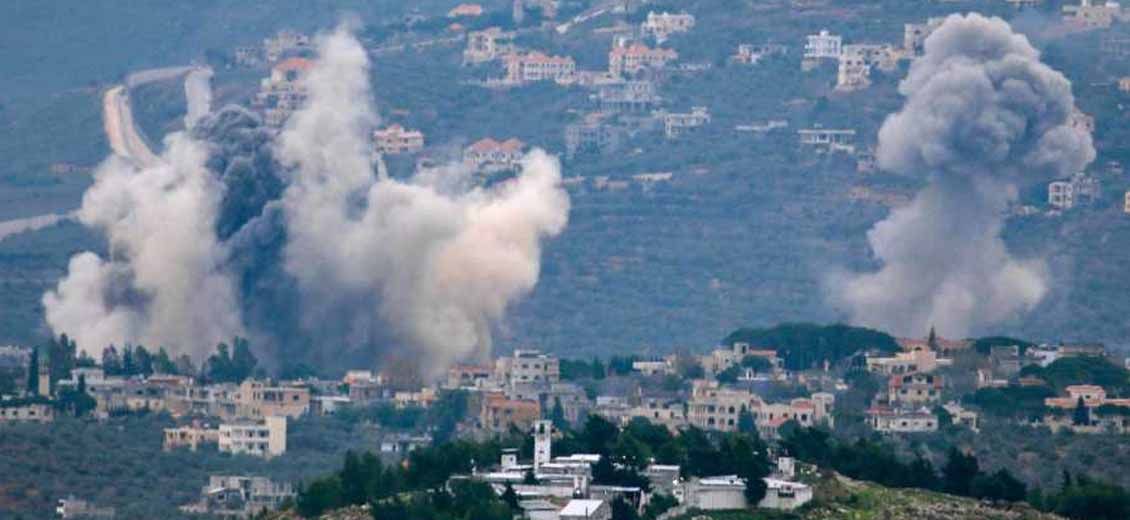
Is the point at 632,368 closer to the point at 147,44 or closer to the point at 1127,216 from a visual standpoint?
the point at 1127,216

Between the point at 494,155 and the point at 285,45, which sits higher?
the point at 285,45

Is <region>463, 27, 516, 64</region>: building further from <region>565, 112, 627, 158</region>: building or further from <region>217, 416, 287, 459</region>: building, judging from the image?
<region>217, 416, 287, 459</region>: building

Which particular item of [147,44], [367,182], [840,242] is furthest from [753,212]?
[147,44]

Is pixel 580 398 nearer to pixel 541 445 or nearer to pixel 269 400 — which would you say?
pixel 269 400

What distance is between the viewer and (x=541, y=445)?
89.3 m

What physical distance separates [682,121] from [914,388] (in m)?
36.7

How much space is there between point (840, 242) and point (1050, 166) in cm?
798

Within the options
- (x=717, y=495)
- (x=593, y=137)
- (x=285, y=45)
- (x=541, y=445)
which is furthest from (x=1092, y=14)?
(x=717, y=495)

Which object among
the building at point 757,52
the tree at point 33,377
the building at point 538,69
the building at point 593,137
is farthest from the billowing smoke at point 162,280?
the building at point 538,69

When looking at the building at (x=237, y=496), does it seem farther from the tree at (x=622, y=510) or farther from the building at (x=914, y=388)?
the tree at (x=622, y=510)

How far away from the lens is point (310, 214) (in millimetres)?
129125

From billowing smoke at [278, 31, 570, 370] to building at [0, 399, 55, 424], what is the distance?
1203 centimetres

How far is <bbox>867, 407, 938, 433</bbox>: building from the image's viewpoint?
10956 cm

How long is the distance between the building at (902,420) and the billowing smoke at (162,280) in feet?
62.9
